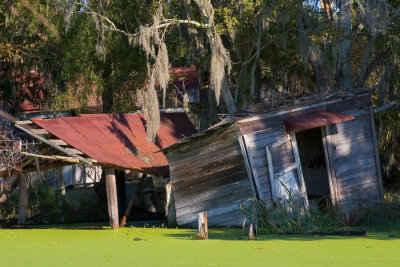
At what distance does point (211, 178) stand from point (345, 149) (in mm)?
3548

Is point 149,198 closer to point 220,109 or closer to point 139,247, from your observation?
point 220,109

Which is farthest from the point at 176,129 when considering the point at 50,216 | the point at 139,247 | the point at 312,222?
the point at 139,247

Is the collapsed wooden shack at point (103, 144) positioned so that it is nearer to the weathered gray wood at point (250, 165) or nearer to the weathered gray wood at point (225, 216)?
the weathered gray wood at point (225, 216)

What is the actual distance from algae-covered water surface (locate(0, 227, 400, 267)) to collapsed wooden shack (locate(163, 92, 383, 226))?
1.80 m

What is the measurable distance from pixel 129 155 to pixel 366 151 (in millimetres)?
6290

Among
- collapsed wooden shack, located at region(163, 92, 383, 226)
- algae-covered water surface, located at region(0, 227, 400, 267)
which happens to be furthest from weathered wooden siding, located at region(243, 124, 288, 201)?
algae-covered water surface, located at region(0, 227, 400, 267)

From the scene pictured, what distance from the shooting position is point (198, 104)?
2880 centimetres

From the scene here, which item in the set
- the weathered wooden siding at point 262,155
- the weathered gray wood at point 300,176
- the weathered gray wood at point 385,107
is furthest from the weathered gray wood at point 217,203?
the weathered gray wood at point 385,107

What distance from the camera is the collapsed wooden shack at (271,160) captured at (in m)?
20.2

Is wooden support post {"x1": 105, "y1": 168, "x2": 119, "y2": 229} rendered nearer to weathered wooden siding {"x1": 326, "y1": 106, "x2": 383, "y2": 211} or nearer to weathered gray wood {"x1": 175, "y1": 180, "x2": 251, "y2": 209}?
weathered gray wood {"x1": 175, "y1": 180, "x2": 251, "y2": 209}

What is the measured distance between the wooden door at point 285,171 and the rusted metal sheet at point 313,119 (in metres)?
0.44

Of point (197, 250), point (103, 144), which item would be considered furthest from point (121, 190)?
point (197, 250)

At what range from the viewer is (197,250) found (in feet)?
46.6

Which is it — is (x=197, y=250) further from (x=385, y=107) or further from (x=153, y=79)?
(x=385, y=107)
